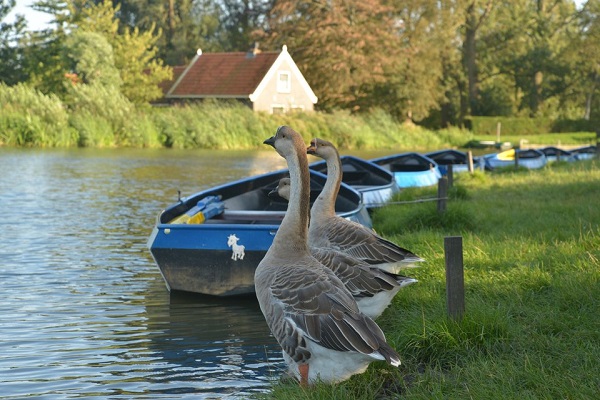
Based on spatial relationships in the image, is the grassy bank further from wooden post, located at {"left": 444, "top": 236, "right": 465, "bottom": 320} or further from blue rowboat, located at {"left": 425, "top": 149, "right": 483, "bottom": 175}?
blue rowboat, located at {"left": 425, "top": 149, "right": 483, "bottom": 175}

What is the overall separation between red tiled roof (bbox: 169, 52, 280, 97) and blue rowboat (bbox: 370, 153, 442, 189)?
34.8m

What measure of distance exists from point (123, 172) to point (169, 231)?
19891mm

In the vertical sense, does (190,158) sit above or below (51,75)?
below

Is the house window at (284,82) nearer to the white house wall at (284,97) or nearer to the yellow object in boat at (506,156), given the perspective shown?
the white house wall at (284,97)

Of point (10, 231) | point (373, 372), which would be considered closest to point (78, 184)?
point (10, 231)

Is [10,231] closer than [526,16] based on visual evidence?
Yes

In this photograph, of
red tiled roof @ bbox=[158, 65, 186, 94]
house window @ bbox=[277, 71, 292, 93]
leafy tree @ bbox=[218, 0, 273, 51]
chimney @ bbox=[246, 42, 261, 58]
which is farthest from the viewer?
leafy tree @ bbox=[218, 0, 273, 51]

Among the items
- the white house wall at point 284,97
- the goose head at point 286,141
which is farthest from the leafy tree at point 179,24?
the goose head at point 286,141

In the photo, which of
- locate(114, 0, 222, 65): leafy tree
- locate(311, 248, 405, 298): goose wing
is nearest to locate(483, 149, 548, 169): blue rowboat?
locate(311, 248, 405, 298): goose wing

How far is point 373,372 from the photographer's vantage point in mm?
6566

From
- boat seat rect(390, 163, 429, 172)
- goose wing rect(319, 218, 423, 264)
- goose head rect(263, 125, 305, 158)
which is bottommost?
boat seat rect(390, 163, 429, 172)

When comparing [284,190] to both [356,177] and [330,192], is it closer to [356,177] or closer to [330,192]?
[330,192]

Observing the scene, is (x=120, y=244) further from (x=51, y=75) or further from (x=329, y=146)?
(x=51, y=75)

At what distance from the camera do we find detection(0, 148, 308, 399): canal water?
794 centimetres
